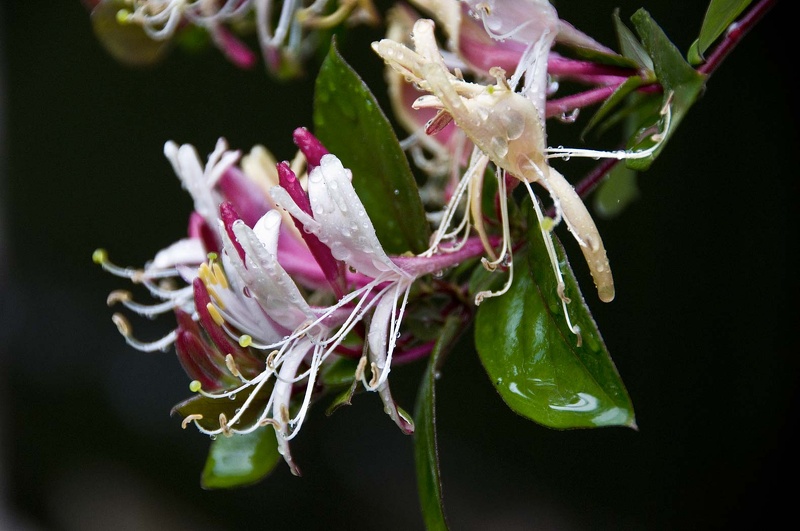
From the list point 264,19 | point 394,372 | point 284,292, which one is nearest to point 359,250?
point 284,292

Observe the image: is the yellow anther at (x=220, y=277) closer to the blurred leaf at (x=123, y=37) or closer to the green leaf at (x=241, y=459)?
the green leaf at (x=241, y=459)

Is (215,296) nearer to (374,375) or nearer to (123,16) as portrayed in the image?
(374,375)

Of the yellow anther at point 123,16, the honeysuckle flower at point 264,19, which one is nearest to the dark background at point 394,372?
the honeysuckle flower at point 264,19

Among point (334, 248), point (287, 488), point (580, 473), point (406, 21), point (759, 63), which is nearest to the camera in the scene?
point (334, 248)

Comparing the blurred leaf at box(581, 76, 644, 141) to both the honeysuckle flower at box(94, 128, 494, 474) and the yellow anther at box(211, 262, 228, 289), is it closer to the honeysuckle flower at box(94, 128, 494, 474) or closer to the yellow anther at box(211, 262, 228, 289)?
the honeysuckle flower at box(94, 128, 494, 474)

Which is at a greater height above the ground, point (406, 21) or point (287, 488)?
point (406, 21)

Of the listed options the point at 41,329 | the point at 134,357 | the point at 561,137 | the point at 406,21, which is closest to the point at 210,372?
the point at 406,21

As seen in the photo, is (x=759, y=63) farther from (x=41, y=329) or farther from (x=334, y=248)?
(x=41, y=329)
